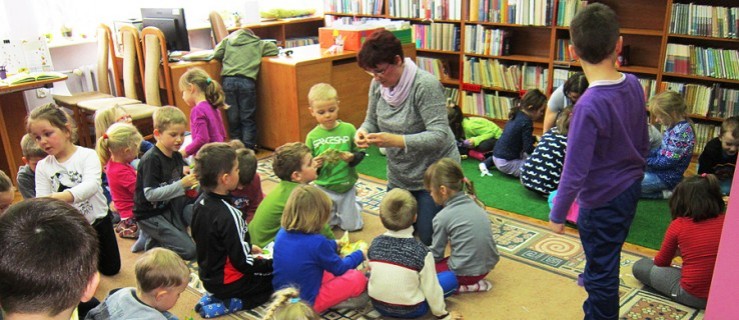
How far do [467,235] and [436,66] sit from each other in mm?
4207

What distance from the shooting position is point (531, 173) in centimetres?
430

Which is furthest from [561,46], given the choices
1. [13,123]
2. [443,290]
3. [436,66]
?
[13,123]

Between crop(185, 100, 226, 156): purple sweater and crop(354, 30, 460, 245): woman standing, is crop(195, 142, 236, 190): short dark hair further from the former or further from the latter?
crop(185, 100, 226, 156): purple sweater

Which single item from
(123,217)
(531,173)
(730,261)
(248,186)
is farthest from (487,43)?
(730,261)

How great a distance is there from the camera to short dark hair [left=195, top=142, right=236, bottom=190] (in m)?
2.81

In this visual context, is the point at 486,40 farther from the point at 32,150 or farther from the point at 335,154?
the point at 32,150

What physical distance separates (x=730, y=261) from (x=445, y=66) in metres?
5.56

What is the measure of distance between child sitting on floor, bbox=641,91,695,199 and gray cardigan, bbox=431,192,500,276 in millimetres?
1845

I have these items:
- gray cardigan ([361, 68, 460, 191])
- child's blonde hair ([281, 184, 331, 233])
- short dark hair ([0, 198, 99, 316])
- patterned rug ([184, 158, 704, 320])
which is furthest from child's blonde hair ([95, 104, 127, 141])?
short dark hair ([0, 198, 99, 316])

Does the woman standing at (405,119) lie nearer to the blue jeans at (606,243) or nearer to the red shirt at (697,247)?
the blue jeans at (606,243)

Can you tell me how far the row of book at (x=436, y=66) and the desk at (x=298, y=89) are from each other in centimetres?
130

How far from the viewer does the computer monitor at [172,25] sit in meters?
5.77

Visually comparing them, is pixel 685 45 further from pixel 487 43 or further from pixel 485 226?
pixel 485 226

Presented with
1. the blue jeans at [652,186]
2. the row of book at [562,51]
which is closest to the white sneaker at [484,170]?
the blue jeans at [652,186]
